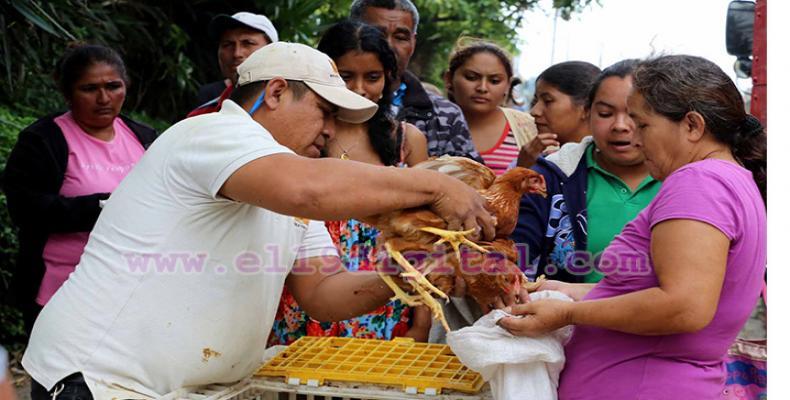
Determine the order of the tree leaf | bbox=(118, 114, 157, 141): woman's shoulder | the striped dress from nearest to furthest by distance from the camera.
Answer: bbox=(118, 114, 157, 141): woman's shoulder < the striped dress < the tree leaf

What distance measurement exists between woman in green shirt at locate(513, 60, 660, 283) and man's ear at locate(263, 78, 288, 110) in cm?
118

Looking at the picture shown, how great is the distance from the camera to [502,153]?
509cm

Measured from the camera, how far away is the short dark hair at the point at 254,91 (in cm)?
265

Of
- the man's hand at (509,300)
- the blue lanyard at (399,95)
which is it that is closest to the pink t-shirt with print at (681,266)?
the man's hand at (509,300)

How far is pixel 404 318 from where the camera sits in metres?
3.88

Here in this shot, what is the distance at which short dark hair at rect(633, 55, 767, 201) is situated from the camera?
8.02 ft

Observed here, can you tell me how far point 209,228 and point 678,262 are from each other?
4.44 ft

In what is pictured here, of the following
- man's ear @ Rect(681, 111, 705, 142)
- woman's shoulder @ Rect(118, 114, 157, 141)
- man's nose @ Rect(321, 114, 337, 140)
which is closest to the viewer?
man's ear @ Rect(681, 111, 705, 142)

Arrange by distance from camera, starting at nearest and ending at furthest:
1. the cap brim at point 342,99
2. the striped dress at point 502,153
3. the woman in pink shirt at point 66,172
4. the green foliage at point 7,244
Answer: the cap brim at point 342,99 → the woman in pink shirt at point 66,172 → the striped dress at point 502,153 → the green foliage at point 7,244

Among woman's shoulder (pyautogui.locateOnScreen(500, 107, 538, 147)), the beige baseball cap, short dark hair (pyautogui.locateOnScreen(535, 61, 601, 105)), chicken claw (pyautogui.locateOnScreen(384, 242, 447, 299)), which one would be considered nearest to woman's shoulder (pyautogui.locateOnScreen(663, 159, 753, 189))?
chicken claw (pyautogui.locateOnScreen(384, 242, 447, 299))

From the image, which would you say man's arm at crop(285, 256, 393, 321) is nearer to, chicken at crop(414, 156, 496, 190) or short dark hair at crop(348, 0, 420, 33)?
chicken at crop(414, 156, 496, 190)

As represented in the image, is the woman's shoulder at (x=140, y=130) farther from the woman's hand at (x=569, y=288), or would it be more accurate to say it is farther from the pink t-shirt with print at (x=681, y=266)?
the pink t-shirt with print at (x=681, y=266)

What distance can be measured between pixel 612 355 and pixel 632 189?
116 centimetres

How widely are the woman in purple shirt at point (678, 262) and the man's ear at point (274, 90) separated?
0.99 meters
